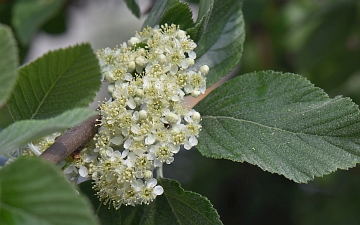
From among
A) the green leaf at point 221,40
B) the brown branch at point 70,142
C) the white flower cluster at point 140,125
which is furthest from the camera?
the green leaf at point 221,40

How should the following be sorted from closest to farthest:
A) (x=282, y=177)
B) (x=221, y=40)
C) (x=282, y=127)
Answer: (x=282, y=127)
(x=221, y=40)
(x=282, y=177)

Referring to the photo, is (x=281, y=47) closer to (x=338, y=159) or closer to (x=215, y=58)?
(x=215, y=58)

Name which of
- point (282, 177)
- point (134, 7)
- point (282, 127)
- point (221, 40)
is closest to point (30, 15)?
point (134, 7)

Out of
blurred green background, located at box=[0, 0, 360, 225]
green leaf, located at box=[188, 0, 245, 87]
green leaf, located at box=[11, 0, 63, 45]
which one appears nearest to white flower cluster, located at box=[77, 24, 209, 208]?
green leaf, located at box=[188, 0, 245, 87]

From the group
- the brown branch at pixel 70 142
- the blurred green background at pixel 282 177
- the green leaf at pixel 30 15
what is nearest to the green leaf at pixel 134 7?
the brown branch at pixel 70 142

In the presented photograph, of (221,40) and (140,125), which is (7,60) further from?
(221,40)

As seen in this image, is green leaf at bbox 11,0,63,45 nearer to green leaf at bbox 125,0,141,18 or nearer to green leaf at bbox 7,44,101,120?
green leaf at bbox 125,0,141,18

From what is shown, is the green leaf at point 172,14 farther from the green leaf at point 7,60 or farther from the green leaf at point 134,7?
the green leaf at point 7,60
